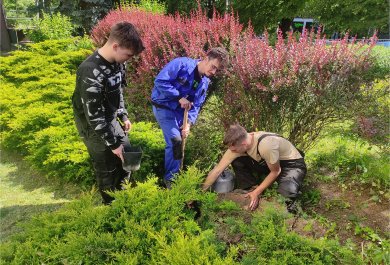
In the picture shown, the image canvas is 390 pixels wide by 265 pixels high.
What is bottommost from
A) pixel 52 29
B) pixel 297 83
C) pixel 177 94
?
pixel 52 29

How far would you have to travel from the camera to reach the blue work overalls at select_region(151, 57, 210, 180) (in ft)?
11.6

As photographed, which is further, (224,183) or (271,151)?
(224,183)

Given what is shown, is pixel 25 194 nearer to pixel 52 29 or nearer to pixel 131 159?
pixel 131 159

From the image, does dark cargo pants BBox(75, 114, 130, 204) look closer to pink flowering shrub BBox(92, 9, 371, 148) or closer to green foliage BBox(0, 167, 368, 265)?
green foliage BBox(0, 167, 368, 265)

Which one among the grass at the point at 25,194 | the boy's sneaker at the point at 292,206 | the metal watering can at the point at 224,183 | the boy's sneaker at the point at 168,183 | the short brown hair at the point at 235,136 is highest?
the short brown hair at the point at 235,136

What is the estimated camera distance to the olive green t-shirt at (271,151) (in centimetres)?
323

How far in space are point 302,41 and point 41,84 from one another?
4.75 m

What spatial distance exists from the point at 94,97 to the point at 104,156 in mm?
663

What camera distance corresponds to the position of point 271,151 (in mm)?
3223

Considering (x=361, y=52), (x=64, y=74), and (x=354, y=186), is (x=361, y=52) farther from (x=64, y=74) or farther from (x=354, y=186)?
(x=64, y=74)

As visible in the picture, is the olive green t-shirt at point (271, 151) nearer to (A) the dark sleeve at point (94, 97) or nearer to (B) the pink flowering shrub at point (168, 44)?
(A) the dark sleeve at point (94, 97)

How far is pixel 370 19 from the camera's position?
1560 cm

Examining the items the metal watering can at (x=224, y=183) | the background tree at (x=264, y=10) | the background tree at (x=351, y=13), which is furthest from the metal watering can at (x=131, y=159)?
the background tree at (x=351, y=13)

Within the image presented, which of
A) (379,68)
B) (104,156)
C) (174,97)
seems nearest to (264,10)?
(379,68)
